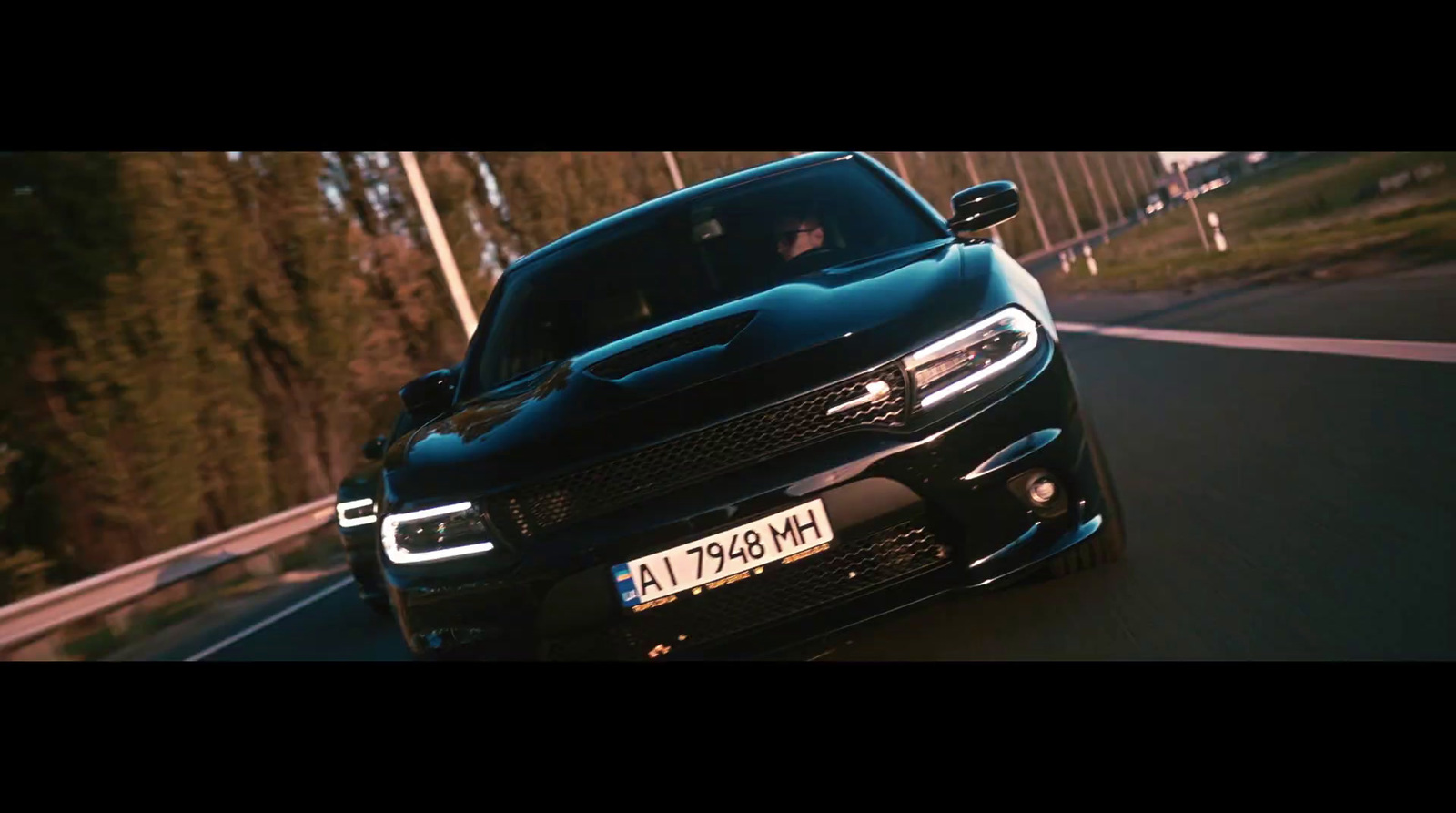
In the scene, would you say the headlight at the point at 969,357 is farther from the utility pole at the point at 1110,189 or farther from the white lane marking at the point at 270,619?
the utility pole at the point at 1110,189

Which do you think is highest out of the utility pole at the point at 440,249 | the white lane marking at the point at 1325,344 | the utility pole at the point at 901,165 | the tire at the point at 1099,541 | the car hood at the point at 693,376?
the utility pole at the point at 901,165

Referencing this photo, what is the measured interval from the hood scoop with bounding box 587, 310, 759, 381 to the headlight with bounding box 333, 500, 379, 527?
3.54 m

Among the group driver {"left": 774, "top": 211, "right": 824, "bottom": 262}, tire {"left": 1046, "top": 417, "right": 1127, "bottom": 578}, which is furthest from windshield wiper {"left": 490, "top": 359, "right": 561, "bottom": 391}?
tire {"left": 1046, "top": 417, "right": 1127, "bottom": 578}

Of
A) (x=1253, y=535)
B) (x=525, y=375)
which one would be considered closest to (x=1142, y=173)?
(x=1253, y=535)

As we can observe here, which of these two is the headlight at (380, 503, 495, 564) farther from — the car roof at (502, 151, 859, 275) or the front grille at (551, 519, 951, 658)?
the car roof at (502, 151, 859, 275)

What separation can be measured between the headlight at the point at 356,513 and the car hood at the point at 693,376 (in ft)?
10.7

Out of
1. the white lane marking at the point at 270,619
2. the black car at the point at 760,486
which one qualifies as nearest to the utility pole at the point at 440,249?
the white lane marking at the point at 270,619

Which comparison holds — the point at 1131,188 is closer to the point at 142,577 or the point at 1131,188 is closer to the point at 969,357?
the point at 142,577

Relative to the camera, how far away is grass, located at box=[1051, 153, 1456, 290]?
13.2 m

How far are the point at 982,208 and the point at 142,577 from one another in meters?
8.12

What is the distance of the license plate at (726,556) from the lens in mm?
3428

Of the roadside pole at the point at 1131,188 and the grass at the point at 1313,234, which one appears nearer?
the grass at the point at 1313,234

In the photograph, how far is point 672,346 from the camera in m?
3.87
